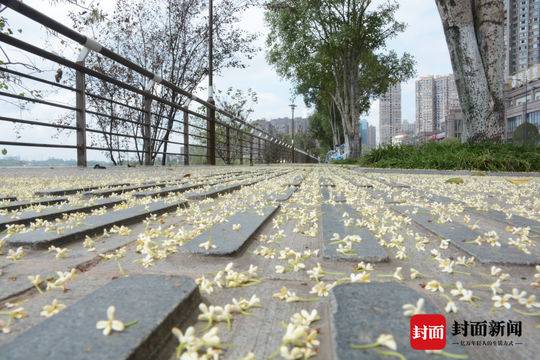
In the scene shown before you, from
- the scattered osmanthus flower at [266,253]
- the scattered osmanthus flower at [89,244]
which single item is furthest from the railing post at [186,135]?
the scattered osmanthus flower at [266,253]

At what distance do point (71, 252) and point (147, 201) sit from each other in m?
1.42

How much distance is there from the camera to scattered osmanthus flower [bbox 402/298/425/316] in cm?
83

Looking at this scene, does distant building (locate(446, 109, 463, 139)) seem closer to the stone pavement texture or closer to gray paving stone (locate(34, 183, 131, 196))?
gray paving stone (locate(34, 183, 131, 196))

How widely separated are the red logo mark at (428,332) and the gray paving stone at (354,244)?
540 mm

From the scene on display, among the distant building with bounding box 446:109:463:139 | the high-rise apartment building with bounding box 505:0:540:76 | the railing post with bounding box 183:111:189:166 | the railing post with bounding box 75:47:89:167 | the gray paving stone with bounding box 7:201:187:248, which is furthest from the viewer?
the distant building with bounding box 446:109:463:139

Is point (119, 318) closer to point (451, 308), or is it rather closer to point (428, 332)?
point (428, 332)

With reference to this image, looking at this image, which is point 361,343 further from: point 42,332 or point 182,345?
point 42,332

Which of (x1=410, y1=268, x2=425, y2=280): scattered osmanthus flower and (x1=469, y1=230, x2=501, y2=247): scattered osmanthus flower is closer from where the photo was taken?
(x1=410, y1=268, x2=425, y2=280): scattered osmanthus flower

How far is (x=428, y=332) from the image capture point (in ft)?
2.55

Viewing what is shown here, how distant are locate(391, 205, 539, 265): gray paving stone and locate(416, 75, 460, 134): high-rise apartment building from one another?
9837 centimetres

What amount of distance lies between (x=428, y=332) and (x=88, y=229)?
1553 millimetres

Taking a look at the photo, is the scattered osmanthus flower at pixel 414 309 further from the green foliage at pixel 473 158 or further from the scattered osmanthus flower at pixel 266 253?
the green foliage at pixel 473 158

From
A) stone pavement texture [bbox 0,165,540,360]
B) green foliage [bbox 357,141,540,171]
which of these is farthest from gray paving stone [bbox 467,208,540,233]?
green foliage [bbox 357,141,540,171]

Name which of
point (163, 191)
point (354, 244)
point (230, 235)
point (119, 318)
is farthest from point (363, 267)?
point (163, 191)
